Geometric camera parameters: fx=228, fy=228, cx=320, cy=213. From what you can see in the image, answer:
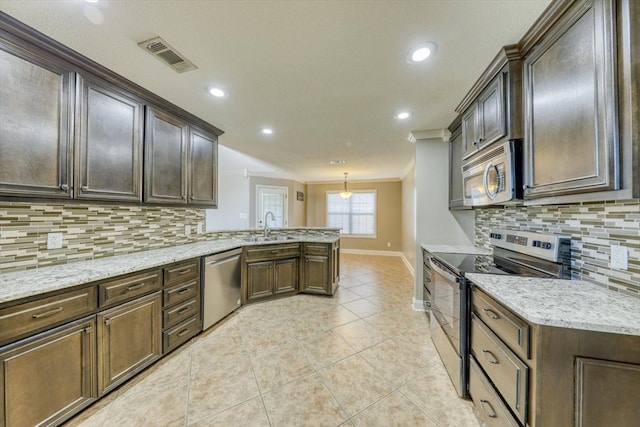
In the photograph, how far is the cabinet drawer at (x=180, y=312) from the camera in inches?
80.7

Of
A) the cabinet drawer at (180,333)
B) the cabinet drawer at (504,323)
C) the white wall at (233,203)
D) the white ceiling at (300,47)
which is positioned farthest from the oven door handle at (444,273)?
the white wall at (233,203)

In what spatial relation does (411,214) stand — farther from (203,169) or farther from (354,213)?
(203,169)

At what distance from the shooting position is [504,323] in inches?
45.2

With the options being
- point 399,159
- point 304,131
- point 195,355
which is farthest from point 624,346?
point 399,159

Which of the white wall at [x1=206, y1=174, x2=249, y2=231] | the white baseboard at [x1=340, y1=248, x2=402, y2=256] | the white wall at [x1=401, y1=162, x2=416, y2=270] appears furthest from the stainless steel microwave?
the white wall at [x1=206, y1=174, x2=249, y2=231]

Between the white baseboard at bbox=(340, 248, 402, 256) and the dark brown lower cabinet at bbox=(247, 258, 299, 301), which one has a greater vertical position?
the dark brown lower cabinet at bbox=(247, 258, 299, 301)

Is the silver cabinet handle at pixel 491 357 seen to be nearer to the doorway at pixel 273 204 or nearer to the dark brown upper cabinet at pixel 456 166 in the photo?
the dark brown upper cabinet at pixel 456 166

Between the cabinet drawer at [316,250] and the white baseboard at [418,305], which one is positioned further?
the cabinet drawer at [316,250]

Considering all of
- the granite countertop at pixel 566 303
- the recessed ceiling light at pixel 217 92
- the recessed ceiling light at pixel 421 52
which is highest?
the recessed ceiling light at pixel 217 92

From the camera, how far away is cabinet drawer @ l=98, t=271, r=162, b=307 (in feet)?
5.15

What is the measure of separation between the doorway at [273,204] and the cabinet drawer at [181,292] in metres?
4.28

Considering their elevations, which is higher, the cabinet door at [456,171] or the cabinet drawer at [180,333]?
the cabinet door at [456,171]

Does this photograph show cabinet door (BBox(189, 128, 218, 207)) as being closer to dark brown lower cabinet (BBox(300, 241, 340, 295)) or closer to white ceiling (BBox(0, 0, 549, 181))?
white ceiling (BBox(0, 0, 549, 181))

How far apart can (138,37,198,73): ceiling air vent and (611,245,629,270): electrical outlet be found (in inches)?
114
